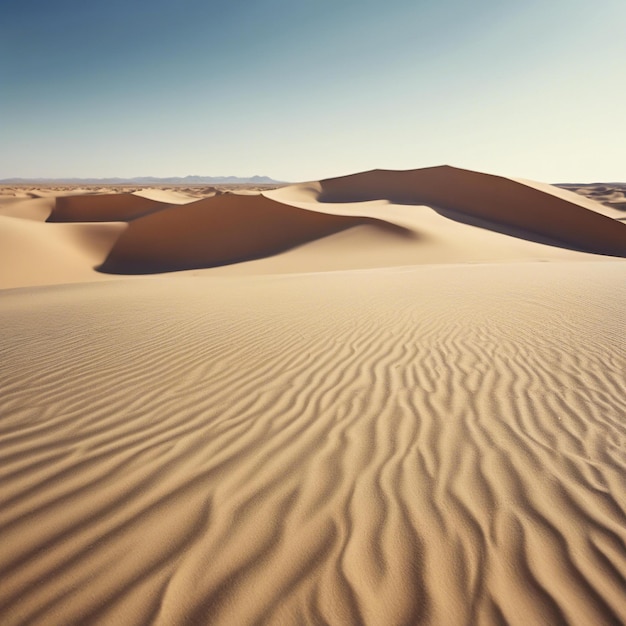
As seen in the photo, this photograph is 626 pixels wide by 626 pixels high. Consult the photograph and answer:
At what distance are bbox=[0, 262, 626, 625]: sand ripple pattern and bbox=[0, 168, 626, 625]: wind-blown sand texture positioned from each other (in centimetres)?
1

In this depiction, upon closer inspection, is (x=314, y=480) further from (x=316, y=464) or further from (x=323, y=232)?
(x=323, y=232)

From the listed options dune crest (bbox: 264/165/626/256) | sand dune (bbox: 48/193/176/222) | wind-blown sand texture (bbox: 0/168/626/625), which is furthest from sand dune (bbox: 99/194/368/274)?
wind-blown sand texture (bbox: 0/168/626/625)

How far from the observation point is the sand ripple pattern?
5.96 ft

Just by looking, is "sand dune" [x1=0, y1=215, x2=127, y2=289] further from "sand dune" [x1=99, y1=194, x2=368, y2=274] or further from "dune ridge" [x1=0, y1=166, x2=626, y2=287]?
"sand dune" [x1=99, y1=194, x2=368, y2=274]

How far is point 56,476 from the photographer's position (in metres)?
2.62

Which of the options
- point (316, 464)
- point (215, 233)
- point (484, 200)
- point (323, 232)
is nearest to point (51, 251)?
point (215, 233)

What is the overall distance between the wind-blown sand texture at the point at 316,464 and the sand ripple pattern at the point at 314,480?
0.01 m

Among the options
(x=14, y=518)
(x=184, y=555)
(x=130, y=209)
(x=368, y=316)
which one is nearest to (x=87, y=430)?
(x=14, y=518)

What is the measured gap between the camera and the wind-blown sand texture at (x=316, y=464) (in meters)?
1.83

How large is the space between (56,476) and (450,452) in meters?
2.40

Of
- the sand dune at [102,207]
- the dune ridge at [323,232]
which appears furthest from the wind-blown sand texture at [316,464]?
the sand dune at [102,207]

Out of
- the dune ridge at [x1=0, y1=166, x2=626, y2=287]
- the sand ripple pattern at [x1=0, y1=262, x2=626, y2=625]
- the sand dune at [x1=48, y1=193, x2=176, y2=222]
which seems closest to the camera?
the sand ripple pattern at [x1=0, y1=262, x2=626, y2=625]

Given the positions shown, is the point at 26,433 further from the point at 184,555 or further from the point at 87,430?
the point at 184,555

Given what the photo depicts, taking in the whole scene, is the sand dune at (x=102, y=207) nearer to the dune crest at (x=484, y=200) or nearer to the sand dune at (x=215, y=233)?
the sand dune at (x=215, y=233)
